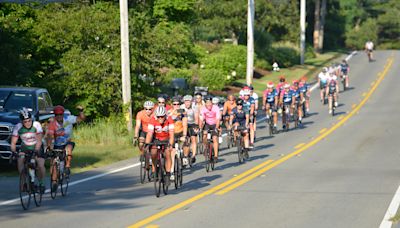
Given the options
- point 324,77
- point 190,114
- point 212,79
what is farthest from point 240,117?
point 212,79

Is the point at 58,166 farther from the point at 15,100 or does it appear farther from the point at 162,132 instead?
the point at 15,100

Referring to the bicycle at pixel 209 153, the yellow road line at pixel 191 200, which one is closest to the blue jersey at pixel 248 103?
the yellow road line at pixel 191 200

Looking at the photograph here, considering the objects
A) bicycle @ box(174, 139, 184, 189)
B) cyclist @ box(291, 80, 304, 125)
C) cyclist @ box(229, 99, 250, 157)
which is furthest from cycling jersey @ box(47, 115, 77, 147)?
cyclist @ box(291, 80, 304, 125)

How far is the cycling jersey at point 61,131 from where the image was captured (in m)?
16.7

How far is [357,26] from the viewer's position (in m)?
116

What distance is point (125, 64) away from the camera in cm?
2861

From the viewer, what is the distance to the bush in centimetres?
4641

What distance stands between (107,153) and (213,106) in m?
4.36

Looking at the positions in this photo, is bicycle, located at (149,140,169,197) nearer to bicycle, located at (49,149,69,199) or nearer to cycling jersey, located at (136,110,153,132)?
cycling jersey, located at (136,110,153,132)

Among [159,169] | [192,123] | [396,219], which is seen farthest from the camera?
[192,123]

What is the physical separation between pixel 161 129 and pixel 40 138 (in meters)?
2.41

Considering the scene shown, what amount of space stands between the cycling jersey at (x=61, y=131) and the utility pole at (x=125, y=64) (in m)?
11.5

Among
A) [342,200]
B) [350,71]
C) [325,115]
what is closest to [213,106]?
[342,200]

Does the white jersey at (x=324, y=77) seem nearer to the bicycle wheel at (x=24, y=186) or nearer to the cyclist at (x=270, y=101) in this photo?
the cyclist at (x=270, y=101)
